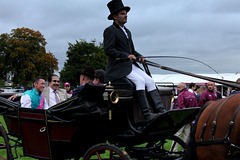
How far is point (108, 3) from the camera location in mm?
4000

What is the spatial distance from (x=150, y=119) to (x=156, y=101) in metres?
0.37

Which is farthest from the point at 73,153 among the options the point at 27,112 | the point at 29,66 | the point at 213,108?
the point at 29,66

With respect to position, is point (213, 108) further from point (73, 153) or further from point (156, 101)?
point (73, 153)

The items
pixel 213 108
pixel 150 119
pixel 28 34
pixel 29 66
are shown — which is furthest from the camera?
pixel 28 34

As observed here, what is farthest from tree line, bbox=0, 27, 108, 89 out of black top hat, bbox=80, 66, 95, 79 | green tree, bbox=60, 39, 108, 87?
black top hat, bbox=80, 66, 95, 79

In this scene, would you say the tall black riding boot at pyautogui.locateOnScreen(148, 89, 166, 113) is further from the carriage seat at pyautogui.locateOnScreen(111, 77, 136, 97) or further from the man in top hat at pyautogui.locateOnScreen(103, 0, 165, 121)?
the carriage seat at pyautogui.locateOnScreen(111, 77, 136, 97)

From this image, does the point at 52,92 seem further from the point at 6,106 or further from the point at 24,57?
the point at 24,57

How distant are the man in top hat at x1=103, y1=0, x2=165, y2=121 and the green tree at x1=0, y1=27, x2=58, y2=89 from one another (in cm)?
3534

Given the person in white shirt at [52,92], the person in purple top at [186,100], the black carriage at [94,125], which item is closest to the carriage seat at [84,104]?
the black carriage at [94,125]

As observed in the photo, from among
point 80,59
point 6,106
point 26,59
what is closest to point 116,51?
point 6,106

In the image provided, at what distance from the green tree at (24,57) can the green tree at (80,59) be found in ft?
11.1

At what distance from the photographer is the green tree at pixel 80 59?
43375mm


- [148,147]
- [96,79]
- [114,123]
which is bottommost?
[148,147]

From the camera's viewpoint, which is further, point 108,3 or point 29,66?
point 29,66
